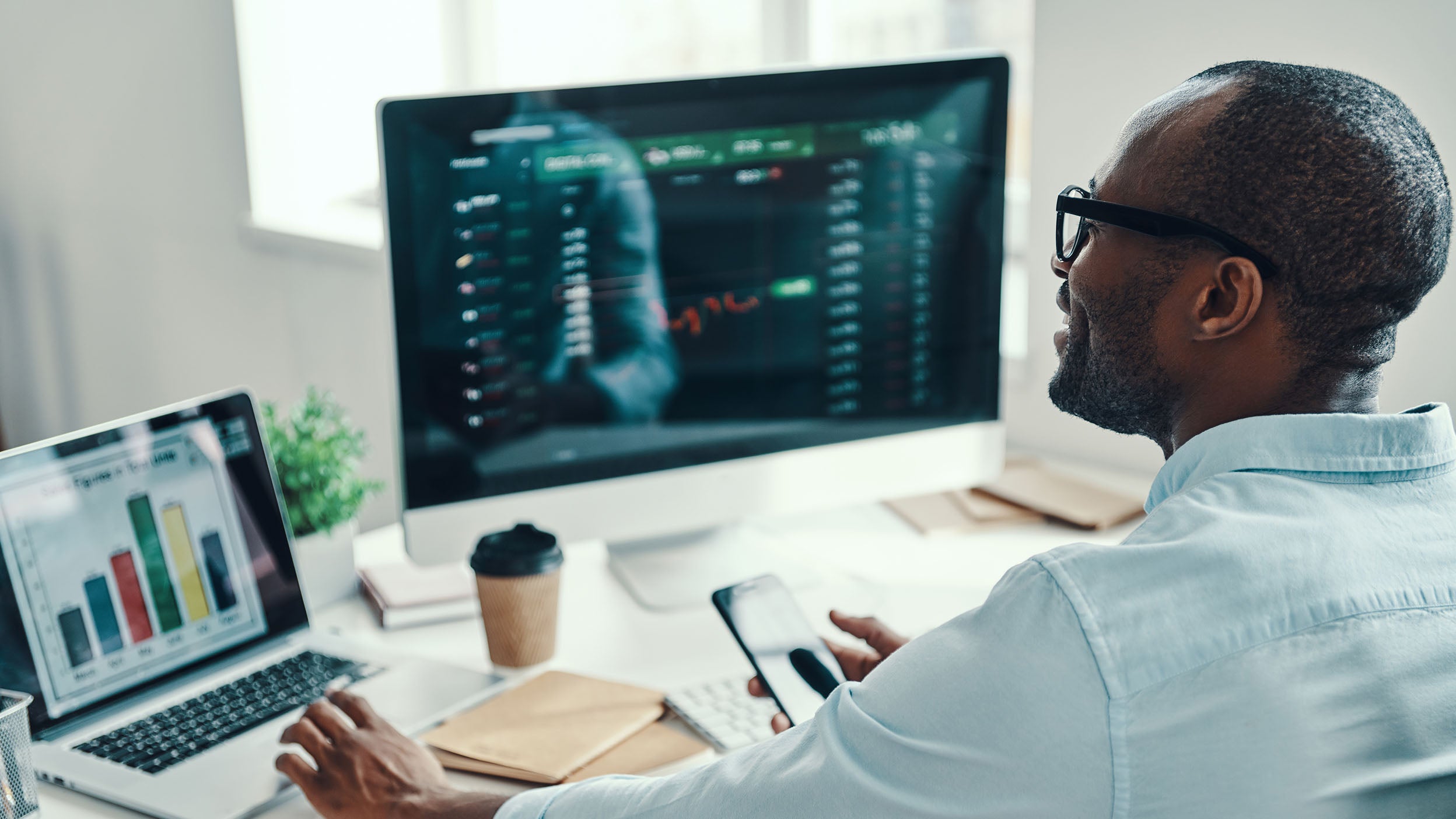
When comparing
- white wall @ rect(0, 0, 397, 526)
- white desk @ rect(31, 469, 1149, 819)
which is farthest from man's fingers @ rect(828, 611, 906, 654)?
white wall @ rect(0, 0, 397, 526)

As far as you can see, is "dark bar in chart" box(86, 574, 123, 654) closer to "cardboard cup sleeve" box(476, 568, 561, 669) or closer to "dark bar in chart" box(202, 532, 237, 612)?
"dark bar in chart" box(202, 532, 237, 612)

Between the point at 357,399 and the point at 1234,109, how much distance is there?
2.02 m

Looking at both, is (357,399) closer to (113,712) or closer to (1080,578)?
(113,712)

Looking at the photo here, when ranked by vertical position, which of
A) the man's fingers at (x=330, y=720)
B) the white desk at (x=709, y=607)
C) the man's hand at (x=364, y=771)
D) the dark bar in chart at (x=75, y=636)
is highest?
the dark bar in chart at (x=75, y=636)

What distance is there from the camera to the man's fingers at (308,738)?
94cm

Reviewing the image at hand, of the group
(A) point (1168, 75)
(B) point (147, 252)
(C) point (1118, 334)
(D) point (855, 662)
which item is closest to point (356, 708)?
(D) point (855, 662)

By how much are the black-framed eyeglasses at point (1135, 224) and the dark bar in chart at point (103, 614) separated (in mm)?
783

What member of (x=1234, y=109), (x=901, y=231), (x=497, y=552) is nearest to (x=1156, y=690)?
(x=1234, y=109)

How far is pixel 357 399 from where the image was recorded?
8.13 feet

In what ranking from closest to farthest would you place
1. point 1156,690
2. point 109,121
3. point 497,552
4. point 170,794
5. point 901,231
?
1. point 1156,690
2. point 170,794
3. point 497,552
4. point 901,231
5. point 109,121

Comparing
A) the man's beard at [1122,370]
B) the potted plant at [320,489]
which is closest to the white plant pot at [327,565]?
the potted plant at [320,489]

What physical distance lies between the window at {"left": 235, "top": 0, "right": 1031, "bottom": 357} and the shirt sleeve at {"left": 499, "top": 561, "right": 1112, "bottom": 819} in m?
1.70

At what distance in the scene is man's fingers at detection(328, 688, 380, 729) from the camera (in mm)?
967

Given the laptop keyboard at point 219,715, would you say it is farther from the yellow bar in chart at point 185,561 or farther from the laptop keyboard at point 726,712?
the laptop keyboard at point 726,712
